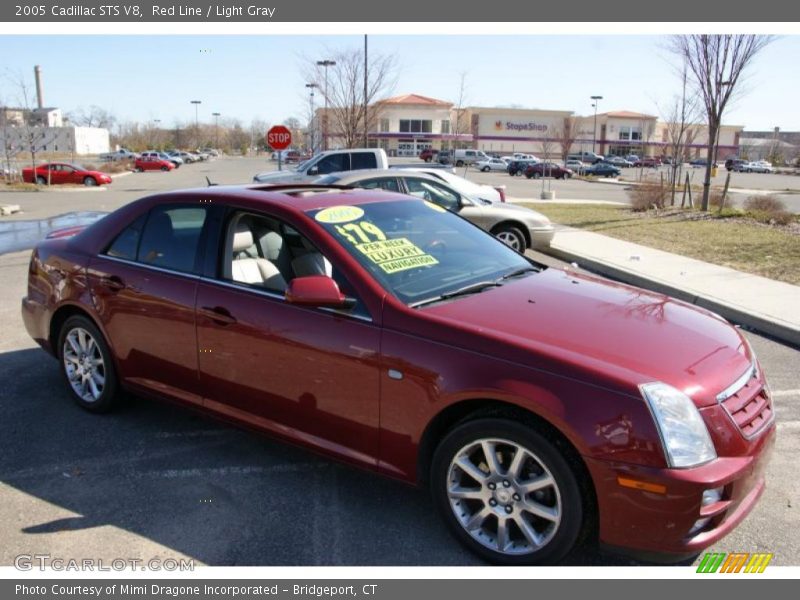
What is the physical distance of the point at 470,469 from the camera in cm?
292

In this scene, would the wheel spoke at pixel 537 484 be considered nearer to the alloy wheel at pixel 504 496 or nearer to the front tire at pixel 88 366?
the alloy wheel at pixel 504 496

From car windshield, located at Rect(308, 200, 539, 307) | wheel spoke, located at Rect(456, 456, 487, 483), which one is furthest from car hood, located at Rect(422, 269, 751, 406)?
wheel spoke, located at Rect(456, 456, 487, 483)

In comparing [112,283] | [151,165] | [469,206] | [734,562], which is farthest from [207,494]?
[151,165]

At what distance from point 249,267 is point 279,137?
14.9 meters

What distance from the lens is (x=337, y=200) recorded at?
3961mm

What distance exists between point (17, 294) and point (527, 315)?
23.9ft

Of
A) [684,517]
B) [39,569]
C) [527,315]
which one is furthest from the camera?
[527,315]

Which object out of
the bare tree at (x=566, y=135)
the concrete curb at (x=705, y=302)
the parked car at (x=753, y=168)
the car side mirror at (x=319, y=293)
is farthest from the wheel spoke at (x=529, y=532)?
the parked car at (x=753, y=168)

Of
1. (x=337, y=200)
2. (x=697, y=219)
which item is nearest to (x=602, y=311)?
(x=337, y=200)

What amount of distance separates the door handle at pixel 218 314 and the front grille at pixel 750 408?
2.53m

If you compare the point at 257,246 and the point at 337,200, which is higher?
the point at 337,200

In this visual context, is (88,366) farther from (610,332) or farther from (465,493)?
(610,332)

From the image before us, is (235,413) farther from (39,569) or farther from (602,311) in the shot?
(602,311)

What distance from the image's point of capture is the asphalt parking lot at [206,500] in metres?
3.05
